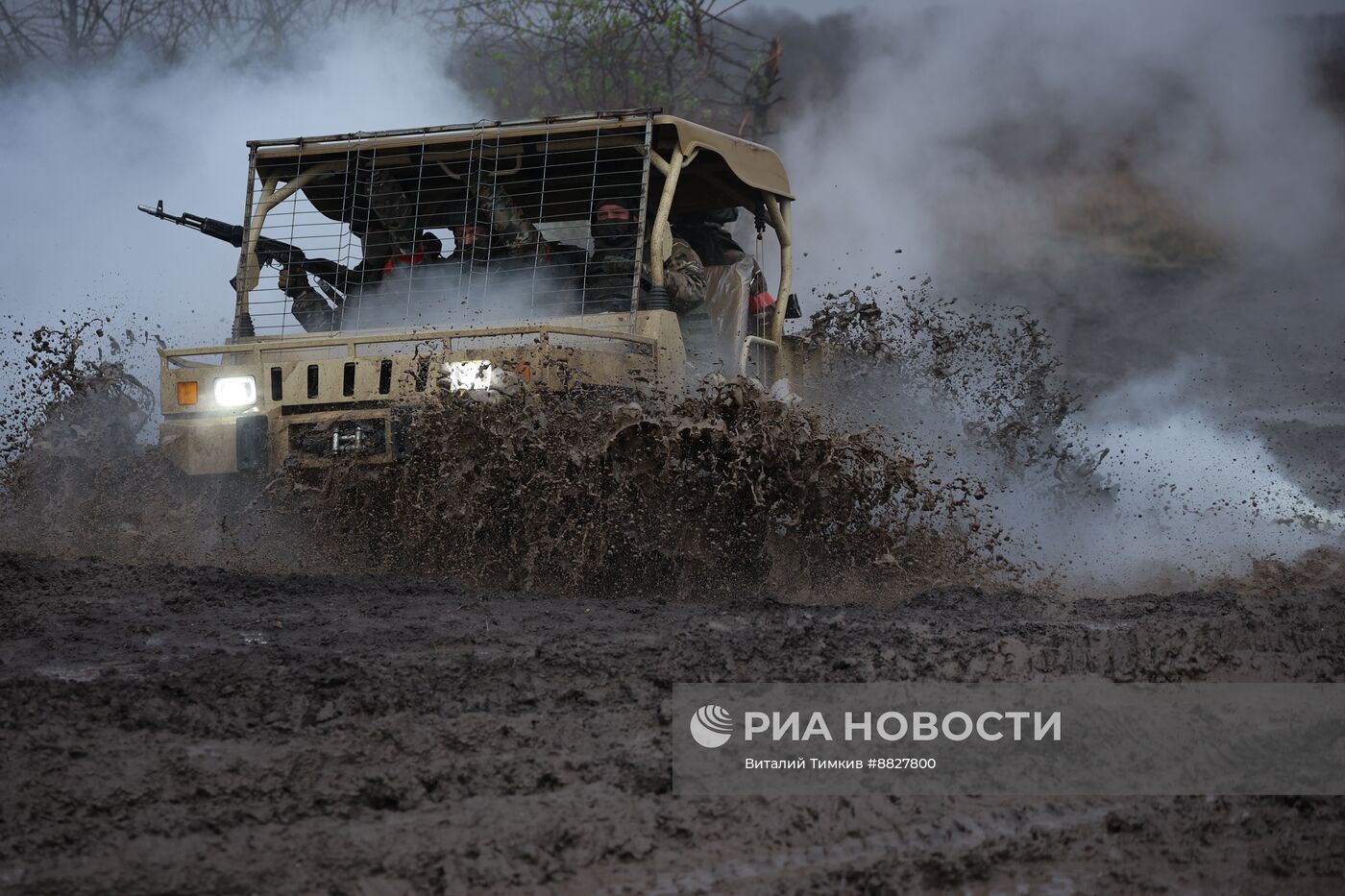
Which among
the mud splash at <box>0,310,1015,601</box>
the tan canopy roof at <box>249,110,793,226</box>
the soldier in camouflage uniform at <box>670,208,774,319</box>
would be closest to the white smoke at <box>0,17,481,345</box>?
the tan canopy roof at <box>249,110,793,226</box>

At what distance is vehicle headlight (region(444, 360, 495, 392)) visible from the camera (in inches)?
227

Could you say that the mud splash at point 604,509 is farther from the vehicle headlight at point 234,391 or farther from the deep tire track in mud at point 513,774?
the deep tire track in mud at point 513,774

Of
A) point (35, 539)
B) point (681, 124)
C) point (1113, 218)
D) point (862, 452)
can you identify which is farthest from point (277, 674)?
point (1113, 218)

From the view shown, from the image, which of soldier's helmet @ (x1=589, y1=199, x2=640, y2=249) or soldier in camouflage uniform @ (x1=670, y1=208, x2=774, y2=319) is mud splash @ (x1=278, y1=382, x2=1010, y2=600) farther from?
soldier in camouflage uniform @ (x1=670, y1=208, x2=774, y2=319)

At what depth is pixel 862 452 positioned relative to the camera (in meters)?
5.80

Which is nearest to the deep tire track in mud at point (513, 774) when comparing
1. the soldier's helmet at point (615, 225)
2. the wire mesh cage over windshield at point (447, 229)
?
the wire mesh cage over windshield at point (447, 229)

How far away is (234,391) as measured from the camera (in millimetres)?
6262

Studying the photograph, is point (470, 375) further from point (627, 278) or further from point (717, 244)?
point (717, 244)

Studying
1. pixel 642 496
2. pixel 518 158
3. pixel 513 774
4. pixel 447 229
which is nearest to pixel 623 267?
pixel 518 158

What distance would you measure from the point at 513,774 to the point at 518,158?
4.65 m

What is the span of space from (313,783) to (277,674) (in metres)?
0.80

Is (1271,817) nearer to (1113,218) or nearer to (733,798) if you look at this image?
(733,798)

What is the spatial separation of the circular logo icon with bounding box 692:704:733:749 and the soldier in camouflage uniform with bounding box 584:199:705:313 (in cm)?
351

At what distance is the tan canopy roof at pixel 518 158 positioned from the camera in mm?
6934
